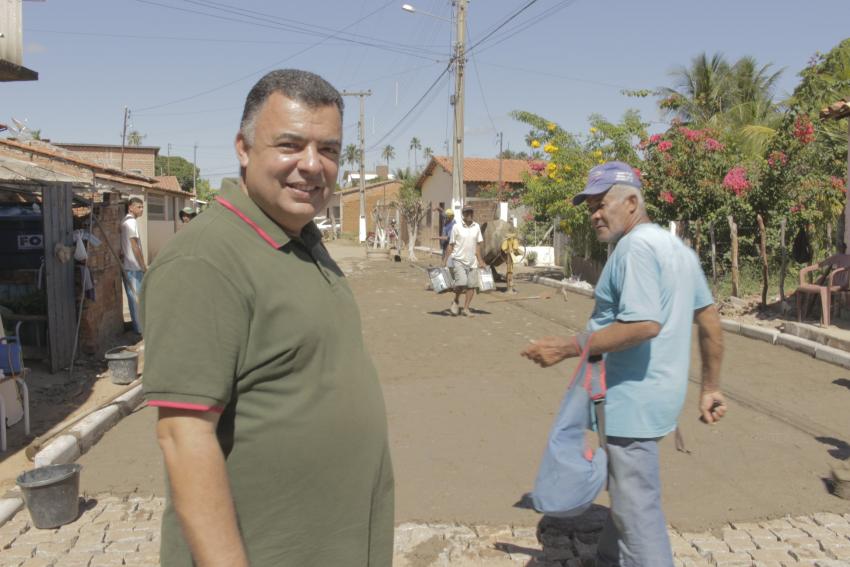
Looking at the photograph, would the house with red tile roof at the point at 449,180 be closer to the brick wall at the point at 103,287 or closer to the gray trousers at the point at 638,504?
the brick wall at the point at 103,287

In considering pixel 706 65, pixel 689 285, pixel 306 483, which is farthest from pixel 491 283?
Result: pixel 706 65

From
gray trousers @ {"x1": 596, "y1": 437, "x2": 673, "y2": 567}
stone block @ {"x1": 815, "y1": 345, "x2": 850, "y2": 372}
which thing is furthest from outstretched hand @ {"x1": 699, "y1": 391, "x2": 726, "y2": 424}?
stone block @ {"x1": 815, "y1": 345, "x2": 850, "y2": 372}

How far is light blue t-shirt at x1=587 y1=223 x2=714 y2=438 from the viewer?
2.88m

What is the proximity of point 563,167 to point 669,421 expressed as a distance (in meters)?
14.7

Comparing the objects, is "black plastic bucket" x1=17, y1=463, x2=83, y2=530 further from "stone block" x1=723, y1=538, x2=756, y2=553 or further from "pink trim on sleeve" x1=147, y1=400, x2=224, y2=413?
"stone block" x1=723, y1=538, x2=756, y2=553

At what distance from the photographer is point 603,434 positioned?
9.73 ft

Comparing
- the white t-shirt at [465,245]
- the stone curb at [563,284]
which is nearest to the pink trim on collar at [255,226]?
the white t-shirt at [465,245]

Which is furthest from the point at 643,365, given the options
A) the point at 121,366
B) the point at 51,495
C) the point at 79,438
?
the point at 121,366

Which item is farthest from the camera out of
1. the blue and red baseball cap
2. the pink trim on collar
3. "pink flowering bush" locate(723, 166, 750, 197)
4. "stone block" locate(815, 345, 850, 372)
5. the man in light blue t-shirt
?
"pink flowering bush" locate(723, 166, 750, 197)

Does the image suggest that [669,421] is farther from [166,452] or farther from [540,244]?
[540,244]

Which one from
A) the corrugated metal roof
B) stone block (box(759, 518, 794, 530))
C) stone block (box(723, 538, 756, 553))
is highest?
the corrugated metal roof

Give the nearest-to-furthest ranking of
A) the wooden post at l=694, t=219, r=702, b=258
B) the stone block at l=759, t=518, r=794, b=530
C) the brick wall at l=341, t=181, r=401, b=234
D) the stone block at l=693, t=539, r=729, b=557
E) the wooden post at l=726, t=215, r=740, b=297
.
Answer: the stone block at l=693, t=539, r=729, b=557 → the stone block at l=759, t=518, r=794, b=530 → the wooden post at l=726, t=215, r=740, b=297 → the wooden post at l=694, t=219, r=702, b=258 → the brick wall at l=341, t=181, r=401, b=234

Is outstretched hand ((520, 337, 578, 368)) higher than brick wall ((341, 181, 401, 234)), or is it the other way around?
brick wall ((341, 181, 401, 234))

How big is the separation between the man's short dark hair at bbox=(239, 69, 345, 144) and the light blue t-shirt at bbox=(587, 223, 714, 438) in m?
1.60
